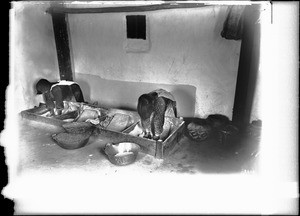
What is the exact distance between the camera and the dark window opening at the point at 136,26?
6526 mm

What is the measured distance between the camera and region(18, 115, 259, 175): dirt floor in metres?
4.66

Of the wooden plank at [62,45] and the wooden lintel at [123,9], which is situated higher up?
the wooden lintel at [123,9]

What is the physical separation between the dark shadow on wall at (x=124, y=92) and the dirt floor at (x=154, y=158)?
4.17ft

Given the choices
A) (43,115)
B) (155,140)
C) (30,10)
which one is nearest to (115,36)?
(30,10)

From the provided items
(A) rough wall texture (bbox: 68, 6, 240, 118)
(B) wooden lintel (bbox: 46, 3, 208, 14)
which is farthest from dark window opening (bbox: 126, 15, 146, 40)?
(B) wooden lintel (bbox: 46, 3, 208, 14)

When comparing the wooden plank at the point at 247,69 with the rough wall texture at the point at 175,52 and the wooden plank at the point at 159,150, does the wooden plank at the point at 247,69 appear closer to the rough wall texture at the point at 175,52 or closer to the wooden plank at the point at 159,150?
the rough wall texture at the point at 175,52

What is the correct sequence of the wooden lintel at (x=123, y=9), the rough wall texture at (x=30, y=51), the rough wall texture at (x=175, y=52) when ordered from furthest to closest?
the rough wall texture at (x=30, y=51)
the rough wall texture at (x=175, y=52)
the wooden lintel at (x=123, y=9)

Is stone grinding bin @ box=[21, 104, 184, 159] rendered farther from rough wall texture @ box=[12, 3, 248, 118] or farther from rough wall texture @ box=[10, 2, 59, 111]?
rough wall texture @ box=[12, 3, 248, 118]

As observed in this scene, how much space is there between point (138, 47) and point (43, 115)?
311 centimetres

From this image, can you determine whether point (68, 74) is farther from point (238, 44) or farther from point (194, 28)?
point (238, 44)

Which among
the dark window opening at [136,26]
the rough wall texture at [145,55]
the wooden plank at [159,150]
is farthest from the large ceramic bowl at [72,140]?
the dark window opening at [136,26]

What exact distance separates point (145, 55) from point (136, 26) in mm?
781

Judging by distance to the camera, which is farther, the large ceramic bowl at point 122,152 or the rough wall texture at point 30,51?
the rough wall texture at point 30,51

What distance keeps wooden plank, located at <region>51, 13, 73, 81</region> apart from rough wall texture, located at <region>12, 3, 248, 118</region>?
0.15m
